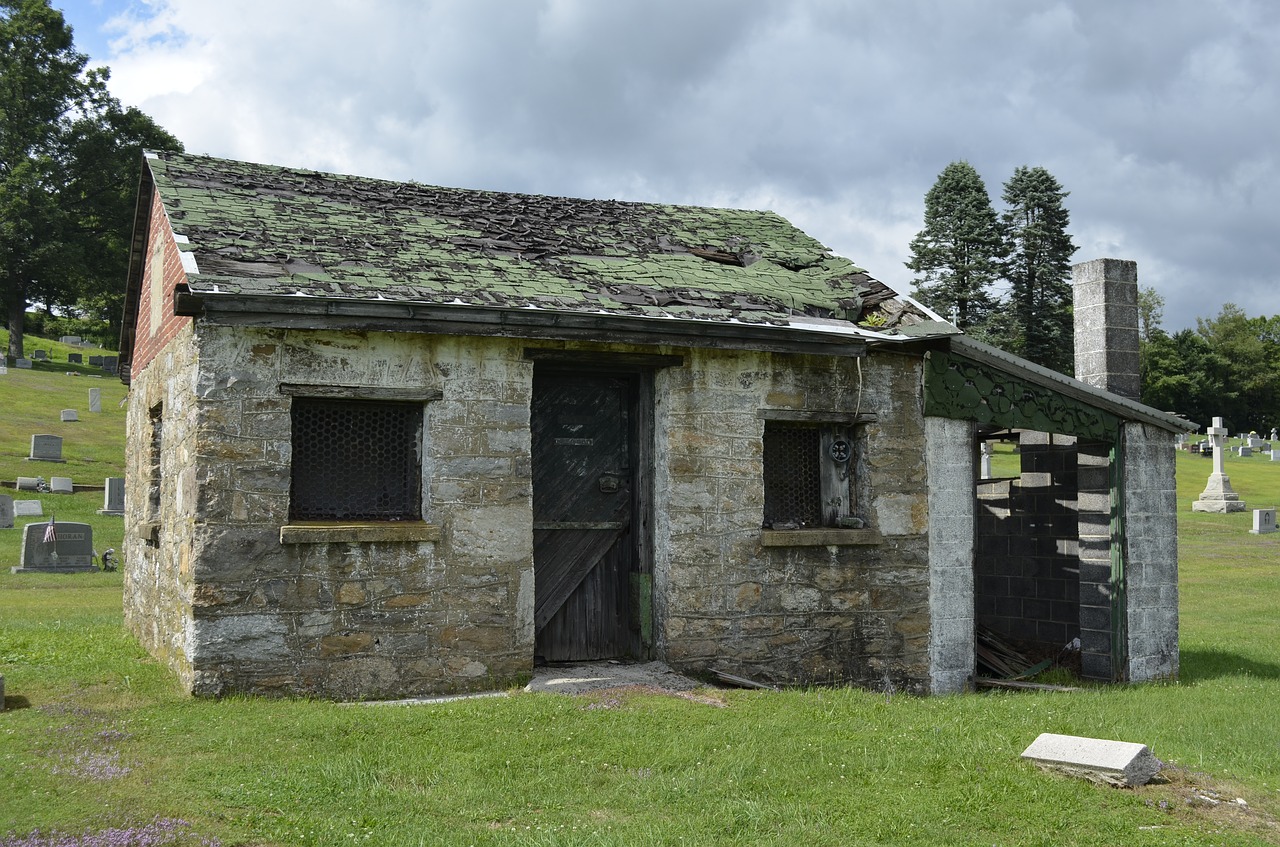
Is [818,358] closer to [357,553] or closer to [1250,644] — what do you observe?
[357,553]

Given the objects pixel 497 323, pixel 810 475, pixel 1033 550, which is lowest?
pixel 1033 550

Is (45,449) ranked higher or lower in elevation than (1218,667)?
higher

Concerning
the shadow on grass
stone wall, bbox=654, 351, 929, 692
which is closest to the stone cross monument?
the shadow on grass

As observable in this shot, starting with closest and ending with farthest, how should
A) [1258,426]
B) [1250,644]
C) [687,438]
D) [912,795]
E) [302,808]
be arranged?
[302,808] < [912,795] < [687,438] < [1250,644] < [1258,426]

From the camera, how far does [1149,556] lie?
10867mm

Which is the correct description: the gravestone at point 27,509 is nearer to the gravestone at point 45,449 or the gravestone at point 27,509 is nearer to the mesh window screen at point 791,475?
the gravestone at point 45,449

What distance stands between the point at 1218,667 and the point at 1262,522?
17804mm

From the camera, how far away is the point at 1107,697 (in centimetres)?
948

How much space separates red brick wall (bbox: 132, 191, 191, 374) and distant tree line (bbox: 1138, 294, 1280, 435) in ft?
186

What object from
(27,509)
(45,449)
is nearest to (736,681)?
(27,509)

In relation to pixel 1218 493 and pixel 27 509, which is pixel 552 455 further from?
pixel 1218 493

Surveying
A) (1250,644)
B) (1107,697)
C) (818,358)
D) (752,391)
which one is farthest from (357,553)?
(1250,644)

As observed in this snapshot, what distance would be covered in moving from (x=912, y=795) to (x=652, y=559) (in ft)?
12.6

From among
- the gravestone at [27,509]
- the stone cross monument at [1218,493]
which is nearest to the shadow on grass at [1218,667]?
the gravestone at [27,509]
